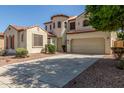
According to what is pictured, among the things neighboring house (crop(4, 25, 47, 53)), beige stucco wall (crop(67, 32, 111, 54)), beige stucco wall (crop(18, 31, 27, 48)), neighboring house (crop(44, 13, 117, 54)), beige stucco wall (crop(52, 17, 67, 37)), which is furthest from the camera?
beige stucco wall (crop(52, 17, 67, 37))

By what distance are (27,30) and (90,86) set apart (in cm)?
1596

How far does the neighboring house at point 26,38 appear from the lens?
2140 cm

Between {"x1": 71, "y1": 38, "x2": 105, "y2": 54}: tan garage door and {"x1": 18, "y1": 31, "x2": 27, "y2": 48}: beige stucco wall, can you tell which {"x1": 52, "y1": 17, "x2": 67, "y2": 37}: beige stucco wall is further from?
{"x1": 18, "y1": 31, "x2": 27, "y2": 48}: beige stucco wall

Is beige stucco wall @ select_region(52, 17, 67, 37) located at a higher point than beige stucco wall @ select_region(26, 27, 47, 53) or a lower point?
higher

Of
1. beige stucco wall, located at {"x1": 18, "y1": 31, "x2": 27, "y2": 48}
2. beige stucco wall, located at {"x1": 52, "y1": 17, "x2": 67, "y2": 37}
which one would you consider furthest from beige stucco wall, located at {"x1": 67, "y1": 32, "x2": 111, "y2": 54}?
beige stucco wall, located at {"x1": 18, "y1": 31, "x2": 27, "y2": 48}

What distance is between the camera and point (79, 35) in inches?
983

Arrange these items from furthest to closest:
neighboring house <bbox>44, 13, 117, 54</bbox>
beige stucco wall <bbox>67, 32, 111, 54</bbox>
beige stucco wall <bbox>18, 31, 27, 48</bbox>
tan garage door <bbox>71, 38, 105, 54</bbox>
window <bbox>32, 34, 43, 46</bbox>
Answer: tan garage door <bbox>71, 38, 105, 54</bbox> < window <bbox>32, 34, 43, 46</bbox> < neighboring house <bbox>44, 13, 117, 54</bbox> < beige stucco wall <bbox>67, 32, 111, 54</bbox> < beige stucco wall <bbox>18, 31, 27, 48</bbox>

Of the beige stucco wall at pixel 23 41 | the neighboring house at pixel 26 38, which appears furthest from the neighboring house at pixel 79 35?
the beige stucco wall at pixel 23 41

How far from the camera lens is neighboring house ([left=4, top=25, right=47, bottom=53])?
21.4m

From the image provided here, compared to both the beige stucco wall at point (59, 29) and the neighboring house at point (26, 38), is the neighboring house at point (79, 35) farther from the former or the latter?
the neighboring house at point (26, 38)

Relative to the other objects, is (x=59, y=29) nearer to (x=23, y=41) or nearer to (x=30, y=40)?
(x=30, y=40)
